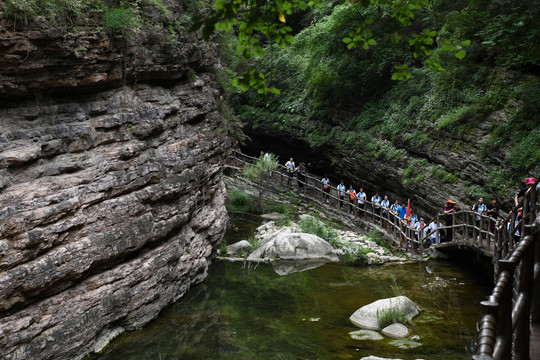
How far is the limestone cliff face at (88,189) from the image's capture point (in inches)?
315

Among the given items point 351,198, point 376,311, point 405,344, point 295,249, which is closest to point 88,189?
point 376,311

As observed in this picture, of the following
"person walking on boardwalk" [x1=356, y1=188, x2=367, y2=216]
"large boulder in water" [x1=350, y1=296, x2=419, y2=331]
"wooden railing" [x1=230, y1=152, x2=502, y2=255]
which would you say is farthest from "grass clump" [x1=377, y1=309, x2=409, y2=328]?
"person walking on boardwalk" [x1=356, y1=188, x2=367, y2=216]

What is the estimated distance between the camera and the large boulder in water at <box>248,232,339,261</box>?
16516mm

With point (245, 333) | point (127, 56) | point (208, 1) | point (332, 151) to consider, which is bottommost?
point (245, 333)

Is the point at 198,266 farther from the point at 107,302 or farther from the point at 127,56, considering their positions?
the point at 127,56

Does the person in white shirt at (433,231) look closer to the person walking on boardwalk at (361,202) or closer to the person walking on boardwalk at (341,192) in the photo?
the person walking on boardwalk at (361,202)

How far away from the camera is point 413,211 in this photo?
19.6 m

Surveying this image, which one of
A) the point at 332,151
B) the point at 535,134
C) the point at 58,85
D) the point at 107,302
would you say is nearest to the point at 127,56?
the point at 58,85

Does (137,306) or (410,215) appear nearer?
(137,306)

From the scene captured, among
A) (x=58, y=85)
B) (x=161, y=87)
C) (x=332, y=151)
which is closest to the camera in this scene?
(x=58, y=85)

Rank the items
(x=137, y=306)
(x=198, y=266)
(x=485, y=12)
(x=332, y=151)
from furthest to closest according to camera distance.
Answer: (x=332, y=151) → (x=485, y=12) → (x=198, y=266) → (x=137, y=306)

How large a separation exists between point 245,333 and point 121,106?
5970mm

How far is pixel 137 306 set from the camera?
10461 mm

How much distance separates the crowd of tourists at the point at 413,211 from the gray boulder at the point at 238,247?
18.8 feet
